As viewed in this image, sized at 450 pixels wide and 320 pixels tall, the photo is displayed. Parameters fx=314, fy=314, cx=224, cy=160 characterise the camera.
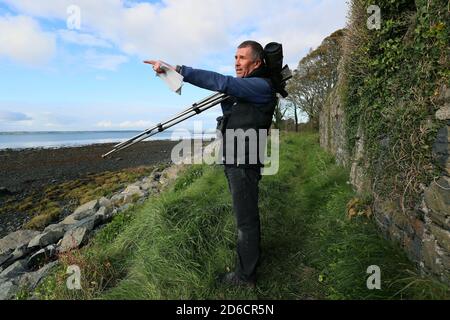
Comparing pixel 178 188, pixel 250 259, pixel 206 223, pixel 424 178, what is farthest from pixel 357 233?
pixel 178 188

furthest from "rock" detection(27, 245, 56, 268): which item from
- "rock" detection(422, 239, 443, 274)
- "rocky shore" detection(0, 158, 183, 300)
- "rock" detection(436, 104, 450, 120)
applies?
"rock" detection(436, 104, 450, 120)

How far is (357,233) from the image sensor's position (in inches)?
182

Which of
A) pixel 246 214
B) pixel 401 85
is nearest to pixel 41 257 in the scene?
pixel 246 214

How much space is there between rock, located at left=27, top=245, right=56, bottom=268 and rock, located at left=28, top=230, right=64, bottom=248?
1266mm

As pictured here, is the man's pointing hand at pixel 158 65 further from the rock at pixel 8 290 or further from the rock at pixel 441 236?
the rock at pixel 8 290

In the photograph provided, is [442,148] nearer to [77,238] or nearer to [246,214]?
[246,214]

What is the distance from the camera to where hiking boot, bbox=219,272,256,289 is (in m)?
3.67

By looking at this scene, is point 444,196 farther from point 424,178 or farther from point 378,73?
point 378,73

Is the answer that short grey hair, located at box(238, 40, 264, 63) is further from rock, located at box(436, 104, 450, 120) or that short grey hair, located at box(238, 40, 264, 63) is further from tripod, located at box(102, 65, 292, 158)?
rock, located at box(436, 104, 450, 120)

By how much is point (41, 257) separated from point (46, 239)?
5.54 ft

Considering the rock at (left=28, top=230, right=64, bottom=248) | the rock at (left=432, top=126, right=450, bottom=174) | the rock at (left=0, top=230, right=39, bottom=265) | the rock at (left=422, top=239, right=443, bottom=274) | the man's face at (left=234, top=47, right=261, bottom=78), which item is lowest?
the rock at (left=0, top=230, right=39, bottom=265)

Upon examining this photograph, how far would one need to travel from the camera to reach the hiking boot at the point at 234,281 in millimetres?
3674

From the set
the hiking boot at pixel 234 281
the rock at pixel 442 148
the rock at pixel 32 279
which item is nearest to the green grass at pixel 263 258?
the hiking boot at pixel 234 281

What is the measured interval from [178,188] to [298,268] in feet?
22.4
